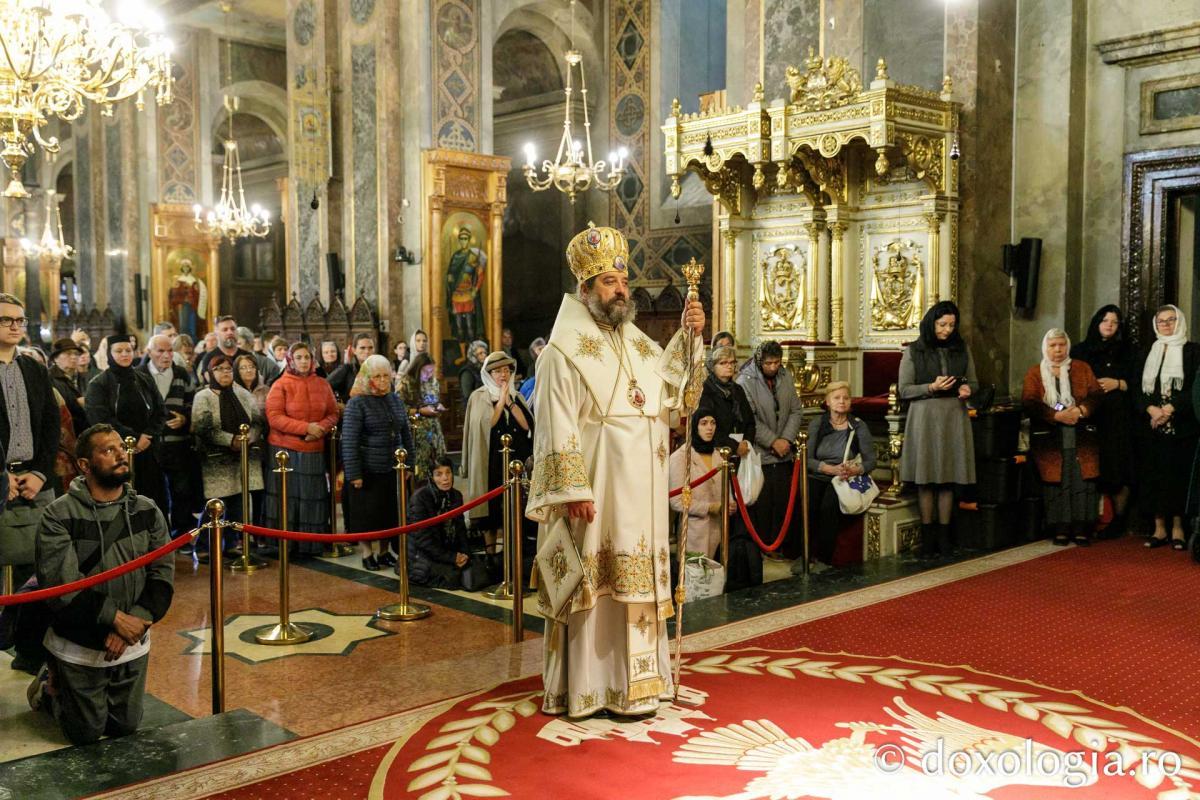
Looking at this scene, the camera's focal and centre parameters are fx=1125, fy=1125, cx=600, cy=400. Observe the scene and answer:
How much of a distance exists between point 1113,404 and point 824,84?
341cm

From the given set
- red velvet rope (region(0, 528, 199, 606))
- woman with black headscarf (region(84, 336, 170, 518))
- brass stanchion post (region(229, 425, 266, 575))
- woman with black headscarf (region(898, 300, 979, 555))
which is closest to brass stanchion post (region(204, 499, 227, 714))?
red velvet rope (region(0, 528, 199, 606))

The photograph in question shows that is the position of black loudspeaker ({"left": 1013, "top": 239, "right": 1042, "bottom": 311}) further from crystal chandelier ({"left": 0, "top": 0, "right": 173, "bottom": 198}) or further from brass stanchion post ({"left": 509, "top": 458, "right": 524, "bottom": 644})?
crystal chandelier ({"left": 0, "top": 0, "right": 173, "bottom": 198})

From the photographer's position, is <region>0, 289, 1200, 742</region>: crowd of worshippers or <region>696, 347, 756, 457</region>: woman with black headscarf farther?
<region>0, 289, 1200, 742</region>: crowd of worshippers

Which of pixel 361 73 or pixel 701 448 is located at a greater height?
pixel 361 73

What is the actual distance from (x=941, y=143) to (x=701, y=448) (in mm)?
3738

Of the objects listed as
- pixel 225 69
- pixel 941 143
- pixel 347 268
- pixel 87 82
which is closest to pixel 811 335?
pixel 941 143

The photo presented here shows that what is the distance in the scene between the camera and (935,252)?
360 inches

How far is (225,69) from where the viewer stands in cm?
2056

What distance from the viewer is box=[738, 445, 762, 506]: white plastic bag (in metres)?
7.17

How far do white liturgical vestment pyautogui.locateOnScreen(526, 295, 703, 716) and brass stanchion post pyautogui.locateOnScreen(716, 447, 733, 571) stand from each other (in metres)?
2.09

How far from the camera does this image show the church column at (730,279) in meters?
10.5

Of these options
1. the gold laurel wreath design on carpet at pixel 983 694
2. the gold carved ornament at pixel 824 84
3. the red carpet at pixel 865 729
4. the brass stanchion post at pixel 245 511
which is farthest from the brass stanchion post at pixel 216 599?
the gold carved ornament at pixel 824 84

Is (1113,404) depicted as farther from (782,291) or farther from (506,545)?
(506,545)

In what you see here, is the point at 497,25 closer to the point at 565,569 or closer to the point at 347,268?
the point at 347,268
